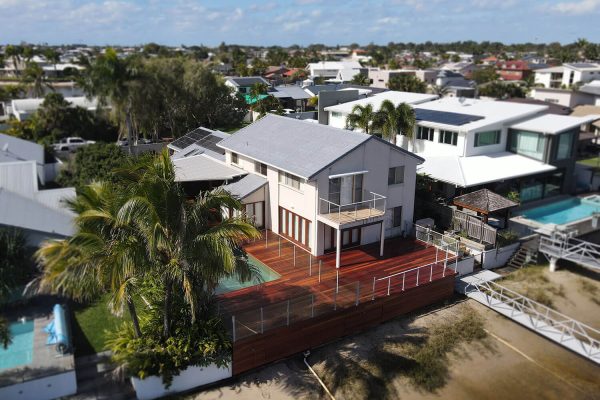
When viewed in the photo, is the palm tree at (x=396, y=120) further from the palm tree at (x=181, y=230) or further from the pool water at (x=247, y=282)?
the palm tree at (x=181, y=230)

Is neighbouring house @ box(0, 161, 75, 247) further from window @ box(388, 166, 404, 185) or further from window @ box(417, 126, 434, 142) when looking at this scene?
window @ box(417, 126, 434, 142)

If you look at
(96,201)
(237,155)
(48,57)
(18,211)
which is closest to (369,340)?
(96,201)

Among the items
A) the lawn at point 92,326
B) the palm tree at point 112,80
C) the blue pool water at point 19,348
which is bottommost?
the lawn at point 92,326

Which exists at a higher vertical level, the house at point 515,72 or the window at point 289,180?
the house at point 515,72

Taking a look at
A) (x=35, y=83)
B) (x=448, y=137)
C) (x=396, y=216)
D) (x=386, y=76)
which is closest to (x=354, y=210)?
(x=396, y=216)

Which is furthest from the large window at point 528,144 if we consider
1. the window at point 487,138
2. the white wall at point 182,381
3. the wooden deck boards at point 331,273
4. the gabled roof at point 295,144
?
the white wall at point 182,381

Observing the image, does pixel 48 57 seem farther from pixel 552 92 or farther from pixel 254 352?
pixel 254 352
